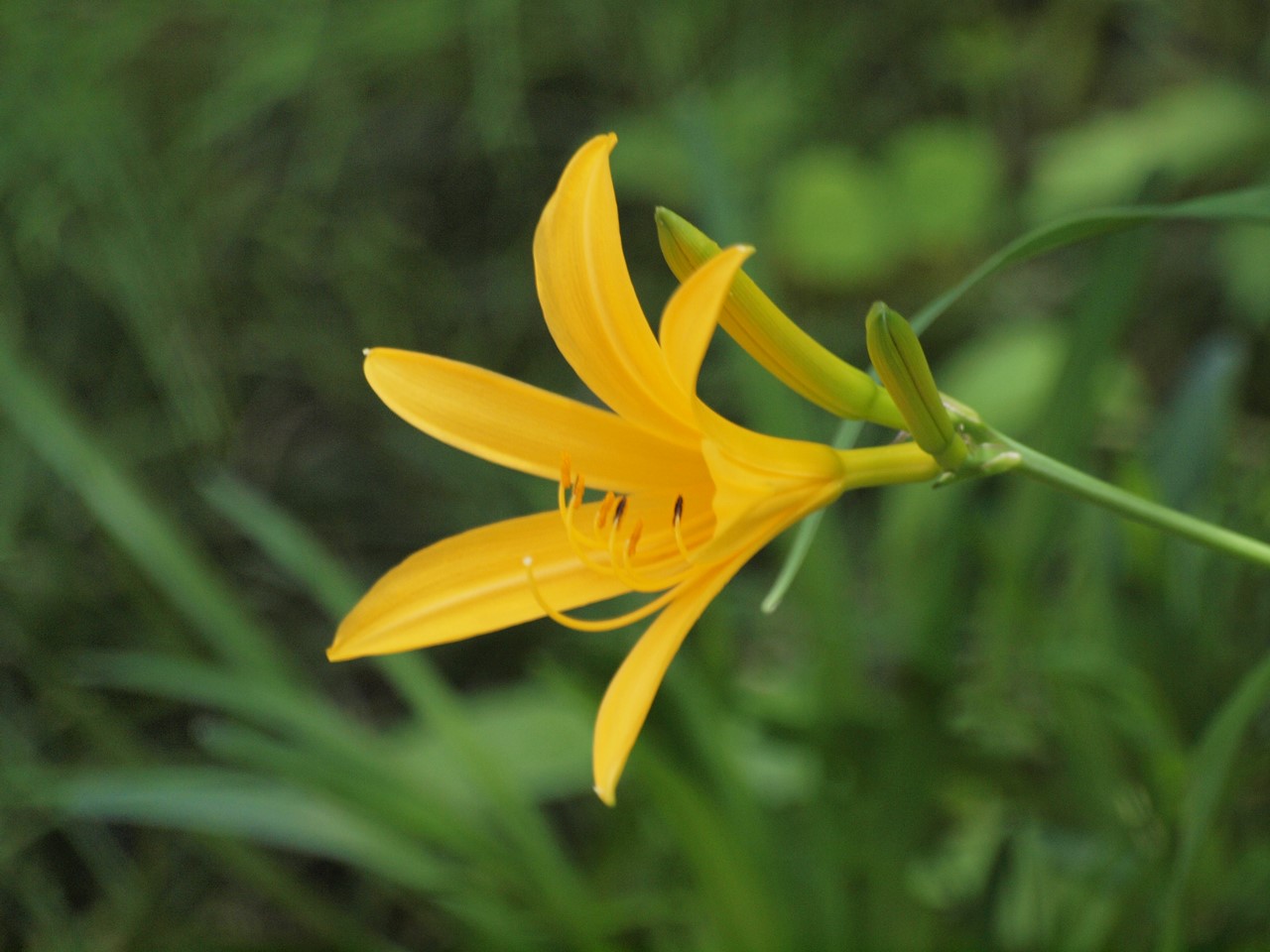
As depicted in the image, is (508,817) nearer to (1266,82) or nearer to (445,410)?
(445,410)

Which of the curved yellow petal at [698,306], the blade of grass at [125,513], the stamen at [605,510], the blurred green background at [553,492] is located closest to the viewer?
the curved yellow petal at [698,306]

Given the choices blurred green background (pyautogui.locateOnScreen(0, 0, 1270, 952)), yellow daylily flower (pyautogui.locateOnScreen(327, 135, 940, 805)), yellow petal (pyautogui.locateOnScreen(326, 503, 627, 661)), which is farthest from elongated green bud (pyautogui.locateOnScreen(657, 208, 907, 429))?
blurred green background (pyautogui.locateOnScreen(0, 0, 1270, 952))

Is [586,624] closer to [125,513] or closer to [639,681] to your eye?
[639,681]

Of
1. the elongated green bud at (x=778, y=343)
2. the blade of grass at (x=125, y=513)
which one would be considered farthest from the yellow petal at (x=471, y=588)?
the blade of grass at (x=125, y=513)

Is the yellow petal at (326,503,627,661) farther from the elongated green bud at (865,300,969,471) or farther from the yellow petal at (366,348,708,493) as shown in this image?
the elongated green bud at (865,300,969,471)

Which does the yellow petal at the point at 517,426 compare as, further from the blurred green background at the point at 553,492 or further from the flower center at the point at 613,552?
the blurred green background at the point at 553,492

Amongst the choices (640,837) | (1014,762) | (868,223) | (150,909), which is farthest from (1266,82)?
(150,909)
